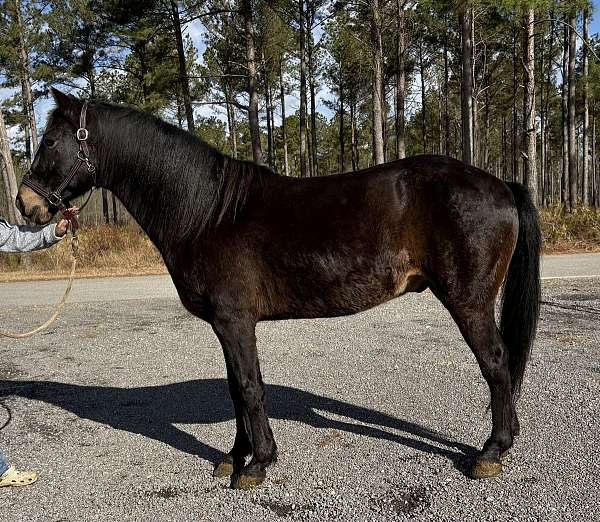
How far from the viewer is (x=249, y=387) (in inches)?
119

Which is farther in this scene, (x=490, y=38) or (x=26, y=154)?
(x=26, y=154)

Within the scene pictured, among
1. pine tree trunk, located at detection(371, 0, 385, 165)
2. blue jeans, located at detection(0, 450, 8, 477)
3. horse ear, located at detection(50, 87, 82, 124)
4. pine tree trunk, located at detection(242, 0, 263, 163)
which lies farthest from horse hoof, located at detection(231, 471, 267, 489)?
pine tree trunk, located at detection(371, 0, 385, 165)

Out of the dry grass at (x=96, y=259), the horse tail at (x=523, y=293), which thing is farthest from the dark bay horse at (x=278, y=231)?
the dry grass at (x=96, y=259)

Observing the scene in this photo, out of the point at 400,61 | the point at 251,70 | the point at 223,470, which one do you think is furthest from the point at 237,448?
the point at 400,61

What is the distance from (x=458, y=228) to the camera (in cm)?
296

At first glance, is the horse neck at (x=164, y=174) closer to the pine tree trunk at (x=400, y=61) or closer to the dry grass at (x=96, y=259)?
the dry grass at (x=96, y=259)

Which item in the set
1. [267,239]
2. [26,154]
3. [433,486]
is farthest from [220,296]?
[26,154]

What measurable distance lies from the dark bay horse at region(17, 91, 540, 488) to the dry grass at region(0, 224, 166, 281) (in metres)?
11.5

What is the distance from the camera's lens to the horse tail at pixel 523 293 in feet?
11.0

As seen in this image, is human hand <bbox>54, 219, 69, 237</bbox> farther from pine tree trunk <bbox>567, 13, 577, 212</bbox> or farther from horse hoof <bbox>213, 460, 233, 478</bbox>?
pine tree trunk <bbox>567, 13, 577, 212</bbox>

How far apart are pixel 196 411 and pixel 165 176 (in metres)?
2.23

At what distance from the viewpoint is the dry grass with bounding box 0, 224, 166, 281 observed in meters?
14.5

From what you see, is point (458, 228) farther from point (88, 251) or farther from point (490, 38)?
point (490, 38)

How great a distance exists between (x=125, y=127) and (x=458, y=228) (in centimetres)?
222
